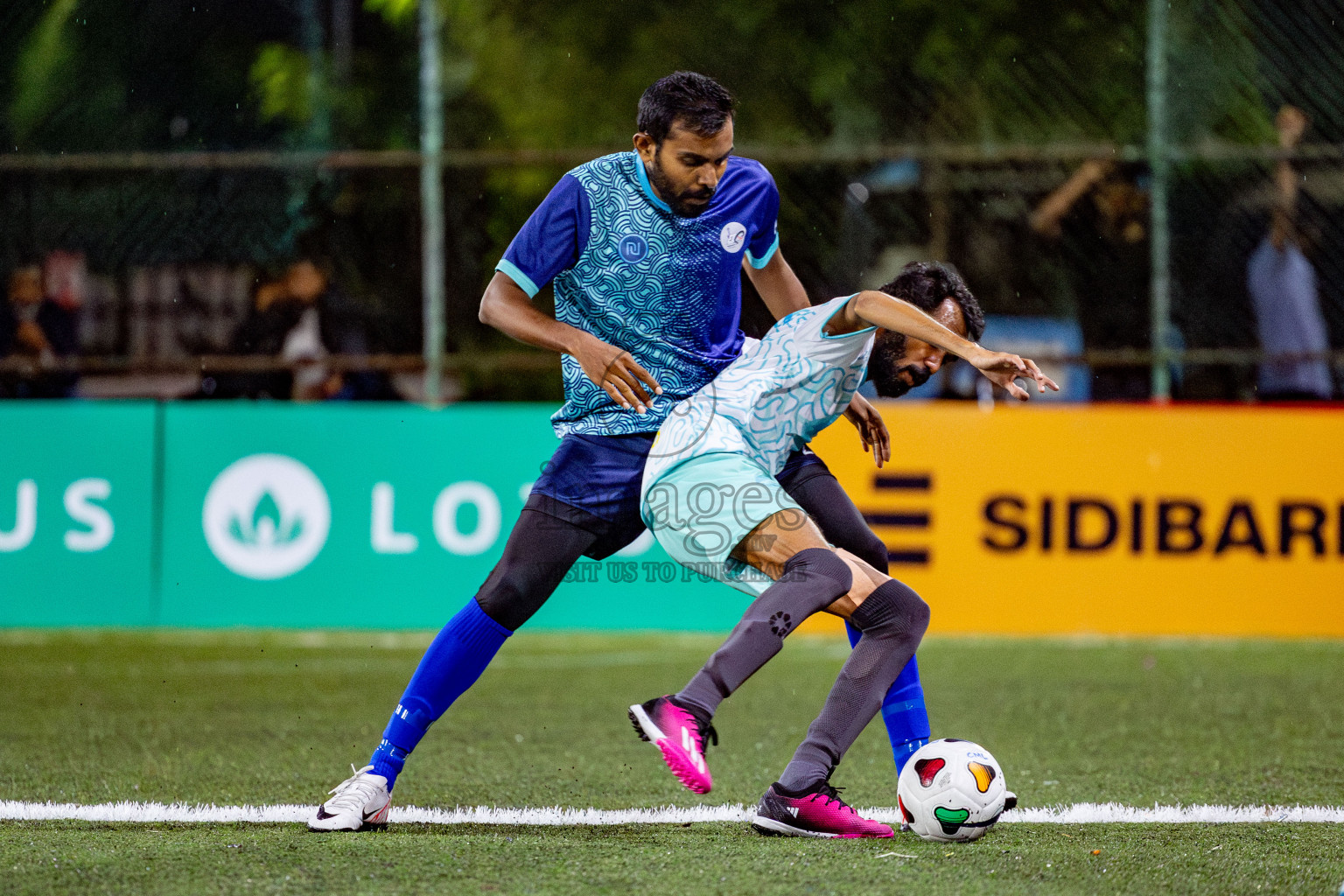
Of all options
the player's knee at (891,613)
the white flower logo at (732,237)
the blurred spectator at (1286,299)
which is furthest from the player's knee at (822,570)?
the blurred spectator at (1286,299)

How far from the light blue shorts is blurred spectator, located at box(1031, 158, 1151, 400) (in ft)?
20.1

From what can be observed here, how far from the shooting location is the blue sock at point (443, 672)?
4.26 m

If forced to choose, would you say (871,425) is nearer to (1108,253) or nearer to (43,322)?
(1108,253)

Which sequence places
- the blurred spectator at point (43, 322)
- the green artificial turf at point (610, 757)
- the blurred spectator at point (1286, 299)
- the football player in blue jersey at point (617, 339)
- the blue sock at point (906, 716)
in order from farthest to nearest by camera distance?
the blurred spectator at point (43, 322) → the blurred spectator at point (1286, 299) → the blue sock at point (906, 716) → the football player in blue jersey at point (617, 339) → the green artificial turf at point (610, 757)

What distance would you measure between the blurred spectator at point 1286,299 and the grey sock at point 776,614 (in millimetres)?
6539

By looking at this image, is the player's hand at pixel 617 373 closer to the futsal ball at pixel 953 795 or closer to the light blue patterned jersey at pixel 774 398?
the light blue patterned jersey at pixel 774 398

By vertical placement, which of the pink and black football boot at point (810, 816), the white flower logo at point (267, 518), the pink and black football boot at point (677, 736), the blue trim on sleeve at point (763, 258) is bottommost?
the white flower logo at point (267, 518)

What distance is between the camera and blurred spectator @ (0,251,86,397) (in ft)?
32.3

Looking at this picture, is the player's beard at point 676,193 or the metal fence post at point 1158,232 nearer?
the player's beard at point 676,193

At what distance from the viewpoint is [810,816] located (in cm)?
393

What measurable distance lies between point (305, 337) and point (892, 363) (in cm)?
642

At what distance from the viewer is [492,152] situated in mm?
9977

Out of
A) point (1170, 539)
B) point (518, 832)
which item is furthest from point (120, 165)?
point (518, 832)

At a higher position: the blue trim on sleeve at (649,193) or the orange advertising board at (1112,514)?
the blue trim on sleeve at (649,193)
